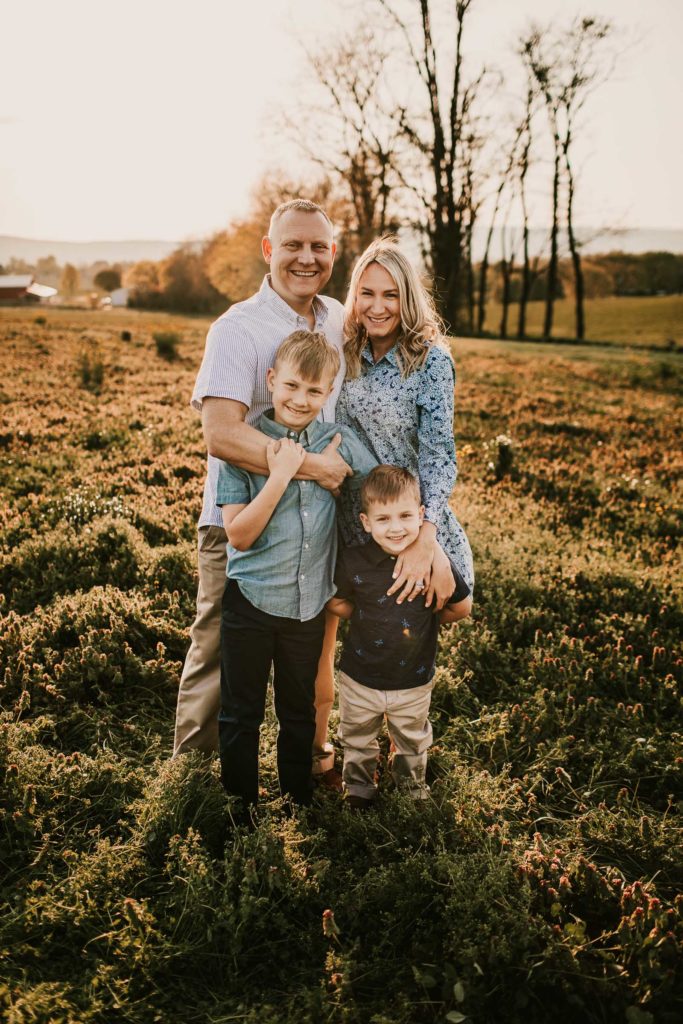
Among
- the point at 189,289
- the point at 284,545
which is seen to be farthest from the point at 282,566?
the point at 189,289

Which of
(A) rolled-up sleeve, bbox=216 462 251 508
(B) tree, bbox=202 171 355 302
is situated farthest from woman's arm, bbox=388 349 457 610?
(B) tree, bbox=202 171 355 302

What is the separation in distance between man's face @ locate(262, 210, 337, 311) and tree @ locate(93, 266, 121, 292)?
130 meters

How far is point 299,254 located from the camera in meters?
3.40

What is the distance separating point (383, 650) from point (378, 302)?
173cm

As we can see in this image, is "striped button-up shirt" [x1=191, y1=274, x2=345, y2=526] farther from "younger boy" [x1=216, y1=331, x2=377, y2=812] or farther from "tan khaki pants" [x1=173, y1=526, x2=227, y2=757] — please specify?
"tan khaki pants" [x1=173, y1=526, x2=227, y2=757]

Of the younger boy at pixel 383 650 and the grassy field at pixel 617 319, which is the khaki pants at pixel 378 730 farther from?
the grassy field at pixel 617 319

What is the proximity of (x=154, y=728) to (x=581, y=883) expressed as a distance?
2.54 m

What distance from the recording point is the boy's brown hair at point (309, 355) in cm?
308

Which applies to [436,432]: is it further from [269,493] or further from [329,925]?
[329,925]

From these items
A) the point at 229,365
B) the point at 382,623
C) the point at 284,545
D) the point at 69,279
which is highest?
the point at 69,279

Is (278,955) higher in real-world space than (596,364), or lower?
lower

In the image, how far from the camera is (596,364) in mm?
21953

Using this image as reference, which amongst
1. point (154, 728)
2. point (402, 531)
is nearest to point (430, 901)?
point (402, 531)

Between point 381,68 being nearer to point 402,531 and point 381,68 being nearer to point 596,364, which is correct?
point 596,364
